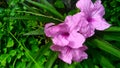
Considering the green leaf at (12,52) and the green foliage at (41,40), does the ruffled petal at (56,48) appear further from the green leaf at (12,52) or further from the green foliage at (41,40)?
the green leaf at (12,52)

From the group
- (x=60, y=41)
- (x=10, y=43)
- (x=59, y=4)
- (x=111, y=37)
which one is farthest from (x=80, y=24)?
(x=10, y=43)

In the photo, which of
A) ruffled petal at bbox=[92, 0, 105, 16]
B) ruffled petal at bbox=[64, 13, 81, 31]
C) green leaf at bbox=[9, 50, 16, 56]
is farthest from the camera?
green leaf at bbox=[9, 50, 16, 56]

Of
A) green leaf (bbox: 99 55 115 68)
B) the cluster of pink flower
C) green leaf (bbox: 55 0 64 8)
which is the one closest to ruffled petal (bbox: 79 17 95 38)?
the cluster of pink flower

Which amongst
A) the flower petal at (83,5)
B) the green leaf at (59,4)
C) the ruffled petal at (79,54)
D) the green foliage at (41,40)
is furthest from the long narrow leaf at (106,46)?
the green leaf at (59,4)

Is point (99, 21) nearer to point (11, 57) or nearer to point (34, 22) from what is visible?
point (34, 22)

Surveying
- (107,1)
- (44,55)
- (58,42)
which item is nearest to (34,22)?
(44,55)

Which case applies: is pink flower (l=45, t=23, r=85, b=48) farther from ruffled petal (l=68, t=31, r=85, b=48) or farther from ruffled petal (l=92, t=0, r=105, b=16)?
ruffled petal (l=92, t=0, r=105, b=16)

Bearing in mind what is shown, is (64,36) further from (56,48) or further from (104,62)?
(104,62)
